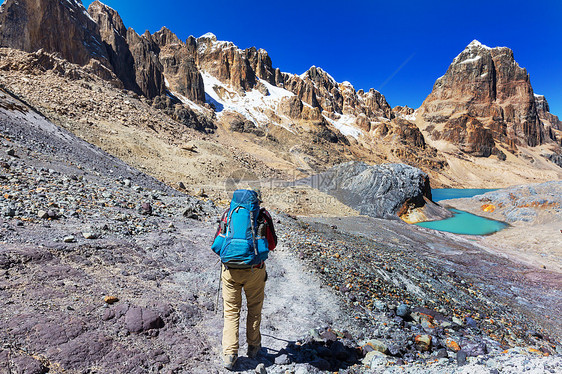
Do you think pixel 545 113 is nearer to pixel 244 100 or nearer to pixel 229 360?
pixel 244 100

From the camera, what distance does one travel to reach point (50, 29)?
3788 cm

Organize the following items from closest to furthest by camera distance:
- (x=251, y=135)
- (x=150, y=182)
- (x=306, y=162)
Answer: (x=150, y=182)
(x=306, y=162)
(x=251, y=135)

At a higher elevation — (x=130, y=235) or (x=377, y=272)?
(x=130, y=235)

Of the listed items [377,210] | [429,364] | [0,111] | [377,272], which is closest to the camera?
[429,364]

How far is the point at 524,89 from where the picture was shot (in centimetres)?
14862

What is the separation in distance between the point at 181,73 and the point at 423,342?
80.9 meters

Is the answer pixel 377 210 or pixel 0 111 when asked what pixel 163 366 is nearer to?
pixel 0 111

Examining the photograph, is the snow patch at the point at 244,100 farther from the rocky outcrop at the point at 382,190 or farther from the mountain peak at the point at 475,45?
the mountain peak at the point at 475,45

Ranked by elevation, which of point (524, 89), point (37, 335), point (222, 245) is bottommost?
point (37, 335)

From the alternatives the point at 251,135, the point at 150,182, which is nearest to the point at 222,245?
the point at 150,182

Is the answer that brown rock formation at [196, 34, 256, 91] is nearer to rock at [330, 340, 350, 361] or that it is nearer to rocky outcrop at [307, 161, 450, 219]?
rocky outcrop at [307, 161, 450, 219]

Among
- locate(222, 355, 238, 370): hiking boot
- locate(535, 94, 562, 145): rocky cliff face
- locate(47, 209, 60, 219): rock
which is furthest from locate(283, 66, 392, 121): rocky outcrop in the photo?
locate(535, 94, 562, 145): rocky cliff face

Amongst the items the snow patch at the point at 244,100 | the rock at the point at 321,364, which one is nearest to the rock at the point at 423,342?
the rock at the point at 321,364

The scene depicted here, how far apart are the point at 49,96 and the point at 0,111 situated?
12.7 m
